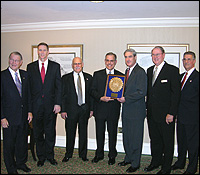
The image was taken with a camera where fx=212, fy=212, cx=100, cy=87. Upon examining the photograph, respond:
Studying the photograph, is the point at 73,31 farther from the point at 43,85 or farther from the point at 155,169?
the point at 155,169

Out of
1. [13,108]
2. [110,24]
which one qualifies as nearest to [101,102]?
[13,108]

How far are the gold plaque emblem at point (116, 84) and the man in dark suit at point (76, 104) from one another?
0.51m

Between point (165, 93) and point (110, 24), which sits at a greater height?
point (110, 24)

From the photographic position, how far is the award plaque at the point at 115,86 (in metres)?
3.21

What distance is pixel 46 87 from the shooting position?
3242mm

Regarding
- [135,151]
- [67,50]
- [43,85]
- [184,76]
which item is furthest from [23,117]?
[184,76]

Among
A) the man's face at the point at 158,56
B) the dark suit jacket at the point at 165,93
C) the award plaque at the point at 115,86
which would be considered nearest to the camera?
the dark suit jacket at the point at 165,93

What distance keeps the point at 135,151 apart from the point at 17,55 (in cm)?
221

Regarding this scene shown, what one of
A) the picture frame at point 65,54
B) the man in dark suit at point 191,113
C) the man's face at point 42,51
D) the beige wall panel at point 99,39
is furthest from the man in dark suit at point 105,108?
the picture frame at point 65,54

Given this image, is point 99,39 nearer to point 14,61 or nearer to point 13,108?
point 14,61

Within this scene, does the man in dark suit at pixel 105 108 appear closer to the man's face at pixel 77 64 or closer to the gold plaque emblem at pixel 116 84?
the gold plaque emblem at pixel 116 84

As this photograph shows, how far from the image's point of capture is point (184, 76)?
3.20 metres

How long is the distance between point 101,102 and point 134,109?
1.85 ft

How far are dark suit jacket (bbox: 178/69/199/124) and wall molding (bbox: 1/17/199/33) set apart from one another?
1.63 metres
